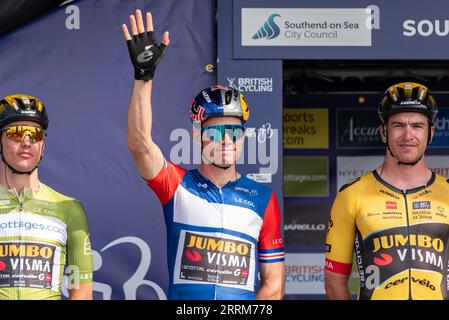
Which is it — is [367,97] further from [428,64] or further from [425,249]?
[425,249]

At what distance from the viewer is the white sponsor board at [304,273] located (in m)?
7.84

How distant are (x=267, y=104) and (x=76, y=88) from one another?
132 cm

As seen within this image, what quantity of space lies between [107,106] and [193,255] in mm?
1939

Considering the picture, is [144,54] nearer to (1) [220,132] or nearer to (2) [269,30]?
(1) [220,132]

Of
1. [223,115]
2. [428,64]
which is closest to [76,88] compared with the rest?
[223,115]

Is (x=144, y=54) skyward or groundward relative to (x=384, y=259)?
skyward

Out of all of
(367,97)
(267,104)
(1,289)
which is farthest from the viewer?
(367,97)

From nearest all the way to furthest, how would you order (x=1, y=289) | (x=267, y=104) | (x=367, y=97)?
(x=1, y=289), (x=267, y=104), (x=367, y=97)

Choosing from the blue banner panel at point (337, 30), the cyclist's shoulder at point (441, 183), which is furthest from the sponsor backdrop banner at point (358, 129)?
the cyclist's shoulder at point (441, 183)

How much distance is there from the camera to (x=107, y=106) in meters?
6.21

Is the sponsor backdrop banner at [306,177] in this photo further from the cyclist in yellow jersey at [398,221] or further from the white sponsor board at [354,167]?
the cyclist in yellow jersey at [398,221]

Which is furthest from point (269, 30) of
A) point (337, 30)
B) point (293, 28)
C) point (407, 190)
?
point (407, 190)

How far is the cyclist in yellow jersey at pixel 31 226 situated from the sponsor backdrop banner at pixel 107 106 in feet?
4.75

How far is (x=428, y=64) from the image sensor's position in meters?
6.46
